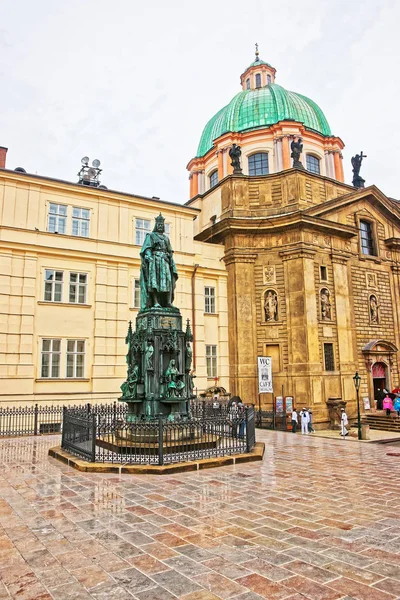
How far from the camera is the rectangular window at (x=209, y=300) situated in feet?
94.5

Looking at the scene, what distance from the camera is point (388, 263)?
112ft

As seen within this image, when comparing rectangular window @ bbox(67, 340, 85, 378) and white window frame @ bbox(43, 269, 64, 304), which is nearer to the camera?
rectangular window @ bbox(67, 340, 85, 378)

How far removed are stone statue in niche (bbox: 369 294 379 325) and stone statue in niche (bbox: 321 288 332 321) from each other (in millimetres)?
4819

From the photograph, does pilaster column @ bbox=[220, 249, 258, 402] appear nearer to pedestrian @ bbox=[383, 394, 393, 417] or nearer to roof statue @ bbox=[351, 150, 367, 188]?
pedestrian @ bbox=[383, 394, 393, 417]

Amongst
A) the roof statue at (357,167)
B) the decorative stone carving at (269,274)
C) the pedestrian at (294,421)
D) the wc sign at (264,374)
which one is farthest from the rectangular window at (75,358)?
the roof statue at (357,167)

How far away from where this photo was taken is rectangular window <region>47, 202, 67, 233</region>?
23844 millimetres

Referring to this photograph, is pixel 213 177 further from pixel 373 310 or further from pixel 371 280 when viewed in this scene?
pixel 373 310

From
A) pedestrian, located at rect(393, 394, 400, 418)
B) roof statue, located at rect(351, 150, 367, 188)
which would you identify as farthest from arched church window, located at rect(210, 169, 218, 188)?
pedestrian, located at rect(393, 394, 400, 418)

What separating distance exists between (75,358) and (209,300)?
9743 mm

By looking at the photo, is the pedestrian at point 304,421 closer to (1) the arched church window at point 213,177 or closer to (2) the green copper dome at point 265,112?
(1) the arched church window at point 213,177

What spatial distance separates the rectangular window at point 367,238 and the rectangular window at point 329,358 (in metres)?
9.28

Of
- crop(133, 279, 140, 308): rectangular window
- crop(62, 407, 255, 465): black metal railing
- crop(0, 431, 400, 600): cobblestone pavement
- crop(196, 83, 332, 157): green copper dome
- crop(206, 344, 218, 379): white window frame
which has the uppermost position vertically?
crop(196, 83, 332, 157): green copper dome

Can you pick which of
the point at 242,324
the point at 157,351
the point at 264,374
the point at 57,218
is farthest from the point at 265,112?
the point at 157,351

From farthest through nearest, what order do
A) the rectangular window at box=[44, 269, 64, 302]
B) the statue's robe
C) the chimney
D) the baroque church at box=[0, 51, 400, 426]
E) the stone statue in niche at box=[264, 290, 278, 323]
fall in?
1. the stone statue in niche at box=[264, 290, 278, 323]
2. the chimney
3. the rectangular window at box=[44, 269, 64, 302]
4. the baroque church at box=[0, 51, 400, 426]
5. the statue's robe
